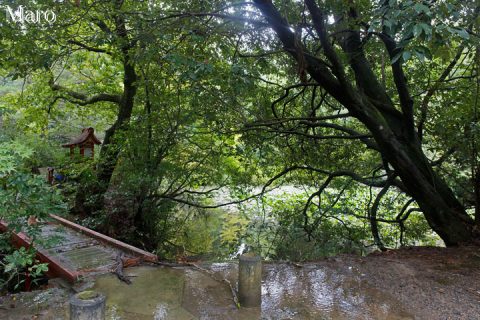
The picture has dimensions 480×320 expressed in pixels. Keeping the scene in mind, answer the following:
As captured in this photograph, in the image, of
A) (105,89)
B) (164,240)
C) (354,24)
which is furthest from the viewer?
(105,89)

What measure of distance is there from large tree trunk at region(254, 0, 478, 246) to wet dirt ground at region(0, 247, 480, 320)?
587 mm

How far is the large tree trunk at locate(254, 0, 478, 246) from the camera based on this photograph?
4637 mm

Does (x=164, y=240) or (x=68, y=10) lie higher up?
(x=68, y=10)

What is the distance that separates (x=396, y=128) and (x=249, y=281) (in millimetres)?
3521

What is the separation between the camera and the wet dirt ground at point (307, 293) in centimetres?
342

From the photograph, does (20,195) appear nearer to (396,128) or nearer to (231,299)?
(231,299)

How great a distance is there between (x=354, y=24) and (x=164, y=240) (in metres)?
6.38

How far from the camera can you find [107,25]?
25.6ft

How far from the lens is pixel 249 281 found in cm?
355

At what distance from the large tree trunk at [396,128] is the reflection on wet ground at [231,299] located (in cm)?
192

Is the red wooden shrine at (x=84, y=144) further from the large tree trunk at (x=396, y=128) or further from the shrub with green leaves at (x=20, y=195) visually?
the large tree trunk at (x=396, y=128)

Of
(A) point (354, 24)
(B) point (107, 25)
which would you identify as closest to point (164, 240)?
(B) point (107, 25)

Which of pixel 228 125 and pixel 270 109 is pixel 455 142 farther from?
pixel 228 125

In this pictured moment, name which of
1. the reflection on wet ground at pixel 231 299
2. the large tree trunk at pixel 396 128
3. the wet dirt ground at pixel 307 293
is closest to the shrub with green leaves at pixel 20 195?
the wet dirt ground at pixel 307 293
